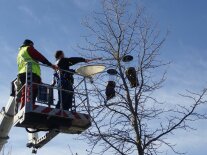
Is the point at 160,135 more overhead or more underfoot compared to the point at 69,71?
more underfoot

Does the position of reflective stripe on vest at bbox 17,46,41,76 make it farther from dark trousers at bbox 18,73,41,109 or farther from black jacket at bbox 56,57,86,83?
black jacket at bbox 56,57,86,83

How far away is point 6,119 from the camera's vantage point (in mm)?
8930

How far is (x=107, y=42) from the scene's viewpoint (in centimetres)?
1184

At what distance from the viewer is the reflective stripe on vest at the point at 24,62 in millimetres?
7857

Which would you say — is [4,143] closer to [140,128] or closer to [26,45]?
[26,45]

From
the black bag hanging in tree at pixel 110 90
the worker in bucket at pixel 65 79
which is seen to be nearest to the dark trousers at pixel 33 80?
the worker in bucket at pixel 65 79

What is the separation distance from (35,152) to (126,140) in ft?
8.48

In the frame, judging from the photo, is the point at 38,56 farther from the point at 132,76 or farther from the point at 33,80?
the point at 132,76

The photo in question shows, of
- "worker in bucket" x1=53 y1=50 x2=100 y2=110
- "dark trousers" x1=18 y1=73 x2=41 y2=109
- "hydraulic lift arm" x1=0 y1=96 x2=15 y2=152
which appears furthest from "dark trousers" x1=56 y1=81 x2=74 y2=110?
"hydraulic lift arm" x1=0 y1=96 x2=15 y2=152

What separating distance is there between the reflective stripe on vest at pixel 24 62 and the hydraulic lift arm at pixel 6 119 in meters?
0.96

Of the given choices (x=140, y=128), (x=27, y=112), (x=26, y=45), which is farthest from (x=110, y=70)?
(x=27, y=112)

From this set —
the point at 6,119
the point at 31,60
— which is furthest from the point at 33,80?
the point at 6,119

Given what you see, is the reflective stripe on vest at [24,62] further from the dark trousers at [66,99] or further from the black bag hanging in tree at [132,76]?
the black bag hanging in tree at [132,76]

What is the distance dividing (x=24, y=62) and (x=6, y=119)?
5.78ft
